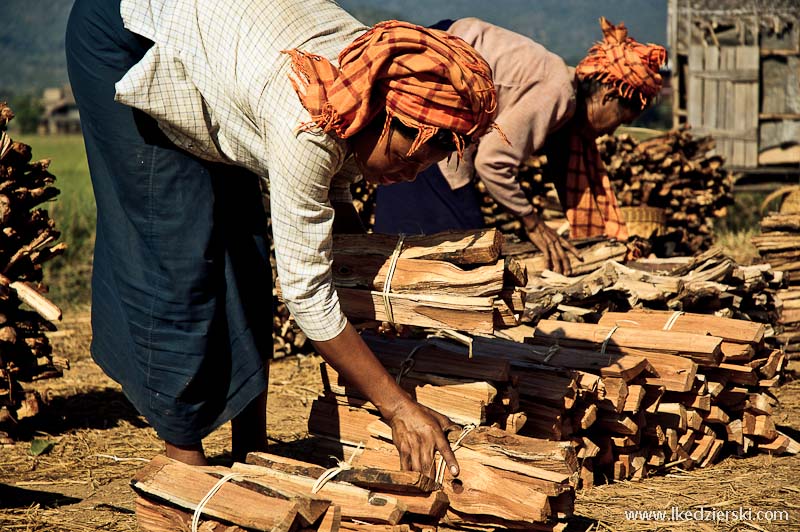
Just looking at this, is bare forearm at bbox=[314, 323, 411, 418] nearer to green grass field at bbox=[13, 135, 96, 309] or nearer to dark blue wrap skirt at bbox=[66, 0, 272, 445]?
dark blue wrap skirt at bbox=[66, 0, 272, 445]

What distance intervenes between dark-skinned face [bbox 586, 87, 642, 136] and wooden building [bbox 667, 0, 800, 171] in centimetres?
780

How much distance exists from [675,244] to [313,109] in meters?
6.12

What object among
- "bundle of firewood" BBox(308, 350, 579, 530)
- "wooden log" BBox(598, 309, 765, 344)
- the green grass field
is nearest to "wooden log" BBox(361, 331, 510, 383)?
"bundle of firewood" BBox(308, 350, 579, 530)

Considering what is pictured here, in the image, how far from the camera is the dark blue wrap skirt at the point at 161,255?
115 inches

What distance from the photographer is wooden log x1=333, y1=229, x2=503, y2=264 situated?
295 cm

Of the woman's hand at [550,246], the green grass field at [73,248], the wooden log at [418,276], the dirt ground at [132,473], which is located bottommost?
the dirt ground at [132,473]

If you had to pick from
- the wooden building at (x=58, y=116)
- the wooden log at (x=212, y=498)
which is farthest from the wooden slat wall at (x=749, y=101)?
the wooden building at (x=58, y=116)

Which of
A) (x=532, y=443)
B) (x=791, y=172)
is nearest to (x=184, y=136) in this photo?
(x=532, y=443)

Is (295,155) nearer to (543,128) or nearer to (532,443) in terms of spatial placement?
(532,443)

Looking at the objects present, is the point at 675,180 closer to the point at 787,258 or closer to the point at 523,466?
Answer: the point at 787,258

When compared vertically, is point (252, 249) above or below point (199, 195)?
below

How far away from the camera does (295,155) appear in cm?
248

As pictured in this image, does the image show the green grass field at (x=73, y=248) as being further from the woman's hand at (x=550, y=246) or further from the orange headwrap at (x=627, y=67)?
the orange headwrap at (x=627, y=67)

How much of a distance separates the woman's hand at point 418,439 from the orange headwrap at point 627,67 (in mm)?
2376
